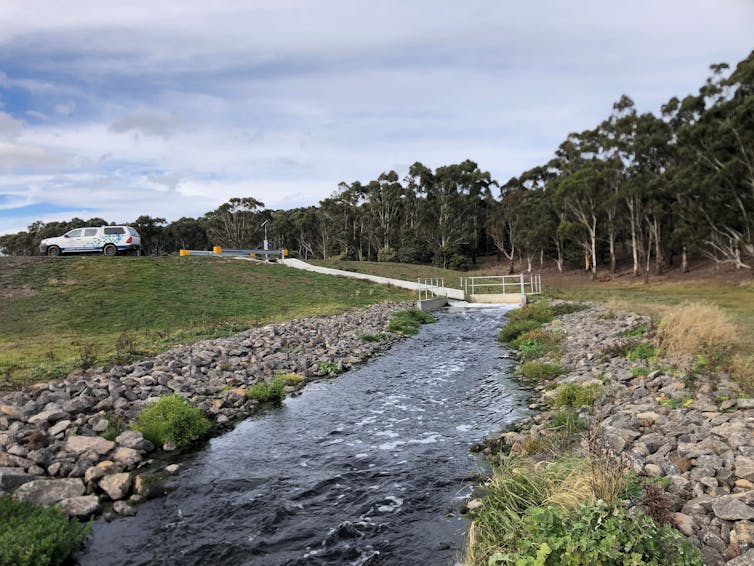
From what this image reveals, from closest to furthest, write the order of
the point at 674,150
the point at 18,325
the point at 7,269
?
1. the point at 18,325
2. the point at 7,269
3. the point at 674,150

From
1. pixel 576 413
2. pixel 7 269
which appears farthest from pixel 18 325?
pixel 576 413

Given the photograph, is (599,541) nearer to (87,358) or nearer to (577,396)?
(577,396)

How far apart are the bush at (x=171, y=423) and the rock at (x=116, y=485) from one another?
1.62 m

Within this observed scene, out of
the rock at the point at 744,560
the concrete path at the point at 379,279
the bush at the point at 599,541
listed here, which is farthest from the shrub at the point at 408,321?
the rock at the point at 744,560

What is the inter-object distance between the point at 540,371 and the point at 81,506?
10756 mm

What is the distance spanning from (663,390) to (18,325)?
24.8m

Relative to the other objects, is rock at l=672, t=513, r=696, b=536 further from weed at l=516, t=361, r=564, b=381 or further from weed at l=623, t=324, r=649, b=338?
weed at l=623, t=324, r=649, b=338

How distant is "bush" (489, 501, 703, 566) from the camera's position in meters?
4.24

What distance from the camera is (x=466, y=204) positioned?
75.6m

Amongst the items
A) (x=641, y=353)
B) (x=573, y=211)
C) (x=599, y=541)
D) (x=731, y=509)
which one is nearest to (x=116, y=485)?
(x=599, y=541)

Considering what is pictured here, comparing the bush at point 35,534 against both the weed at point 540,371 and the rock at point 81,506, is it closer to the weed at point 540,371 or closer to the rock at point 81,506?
the rock at point 81,506

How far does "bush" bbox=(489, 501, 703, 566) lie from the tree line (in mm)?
41883

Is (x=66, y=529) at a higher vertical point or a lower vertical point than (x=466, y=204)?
lower

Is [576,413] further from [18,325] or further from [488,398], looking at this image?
[18,325]
